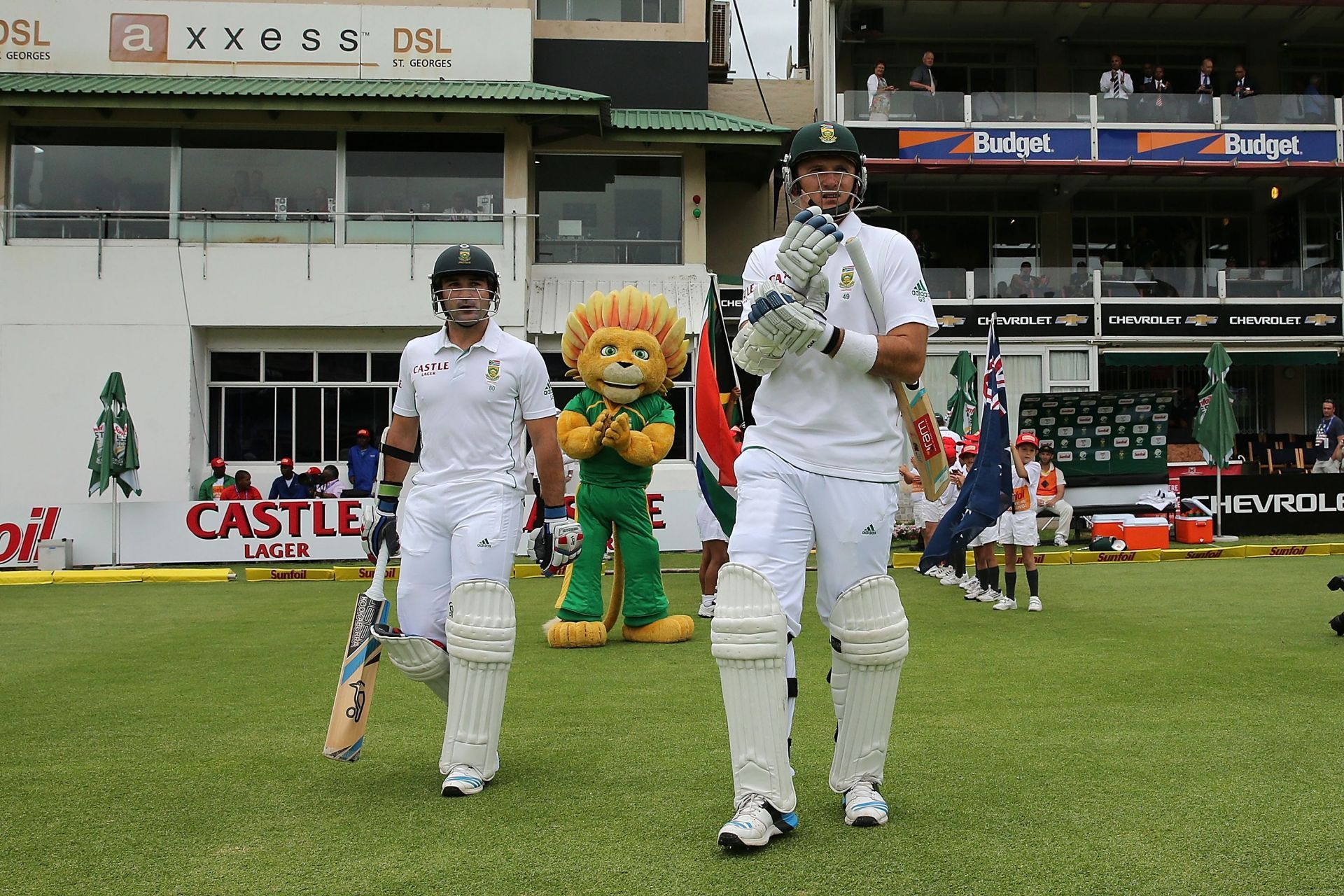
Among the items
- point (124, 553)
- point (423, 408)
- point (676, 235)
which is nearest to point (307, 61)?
point (676, 235)

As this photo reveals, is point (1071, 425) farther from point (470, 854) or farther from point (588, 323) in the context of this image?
point (470, 854)

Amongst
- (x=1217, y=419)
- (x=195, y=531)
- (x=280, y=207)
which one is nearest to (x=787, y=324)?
(x=195, y=531)

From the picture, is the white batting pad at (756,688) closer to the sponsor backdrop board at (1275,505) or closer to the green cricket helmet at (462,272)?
the green cricket helmet at (462,272)

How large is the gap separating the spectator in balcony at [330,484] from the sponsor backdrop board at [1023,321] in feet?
40.5

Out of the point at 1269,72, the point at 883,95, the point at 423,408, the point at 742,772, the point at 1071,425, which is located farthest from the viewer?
the point at 1269,72

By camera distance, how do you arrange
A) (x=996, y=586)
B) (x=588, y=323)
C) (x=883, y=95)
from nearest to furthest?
(x=588, y=323)
(x=996, y=586)
(x=883, y=95)

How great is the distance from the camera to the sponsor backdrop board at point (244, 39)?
20.9 metres

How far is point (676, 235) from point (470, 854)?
19.2 metres

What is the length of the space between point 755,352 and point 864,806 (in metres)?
1.53

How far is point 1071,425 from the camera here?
766 inches

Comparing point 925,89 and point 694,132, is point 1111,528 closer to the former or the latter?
point 694,132

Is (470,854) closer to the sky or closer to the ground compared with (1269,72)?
closer to the ground

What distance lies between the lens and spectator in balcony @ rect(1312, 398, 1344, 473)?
20.3 m

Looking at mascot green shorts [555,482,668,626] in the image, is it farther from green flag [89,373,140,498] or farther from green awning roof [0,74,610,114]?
green awning roof [0,74,610,114]
